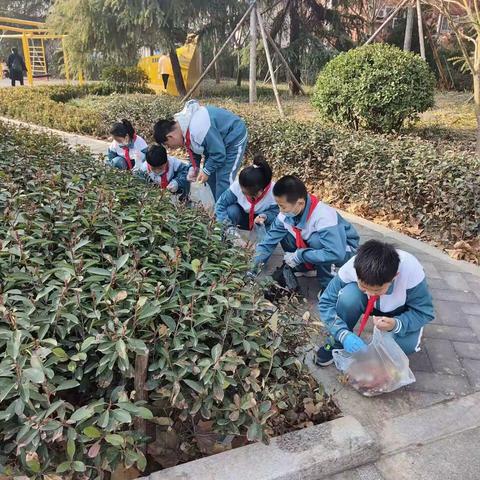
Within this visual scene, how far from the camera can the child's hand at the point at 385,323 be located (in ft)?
7.39

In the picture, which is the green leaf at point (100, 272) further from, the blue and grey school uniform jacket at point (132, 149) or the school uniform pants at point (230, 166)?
the blue and grey school uniform jacket at point (132, 149)

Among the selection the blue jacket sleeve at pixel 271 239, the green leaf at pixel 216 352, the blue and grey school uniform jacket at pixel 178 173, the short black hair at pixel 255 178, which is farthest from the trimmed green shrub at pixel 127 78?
the green leaf at pixel 216 352

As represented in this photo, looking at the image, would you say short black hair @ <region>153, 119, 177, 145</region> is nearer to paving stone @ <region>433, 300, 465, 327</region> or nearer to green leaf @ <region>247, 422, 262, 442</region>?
paving stone @ <region>433, 300, 465, 327</region>

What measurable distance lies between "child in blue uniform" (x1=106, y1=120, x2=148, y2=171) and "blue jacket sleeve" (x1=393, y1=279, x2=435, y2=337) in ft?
10.0

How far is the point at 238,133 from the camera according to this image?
4176mm

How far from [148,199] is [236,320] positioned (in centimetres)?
119

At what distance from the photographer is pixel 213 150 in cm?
397

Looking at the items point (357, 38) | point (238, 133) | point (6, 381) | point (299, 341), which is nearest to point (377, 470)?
point (299, 341)

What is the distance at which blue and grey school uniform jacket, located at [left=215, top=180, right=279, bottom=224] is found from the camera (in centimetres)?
368

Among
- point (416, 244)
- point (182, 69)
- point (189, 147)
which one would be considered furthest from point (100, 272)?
point (182, 69)

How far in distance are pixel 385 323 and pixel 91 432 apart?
137 centimetres

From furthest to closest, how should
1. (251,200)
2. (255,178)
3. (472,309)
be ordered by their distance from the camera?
(251,200), (255,178), (472,309)

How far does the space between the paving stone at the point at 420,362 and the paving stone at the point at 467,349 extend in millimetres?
187

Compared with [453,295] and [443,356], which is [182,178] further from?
[443,356]
